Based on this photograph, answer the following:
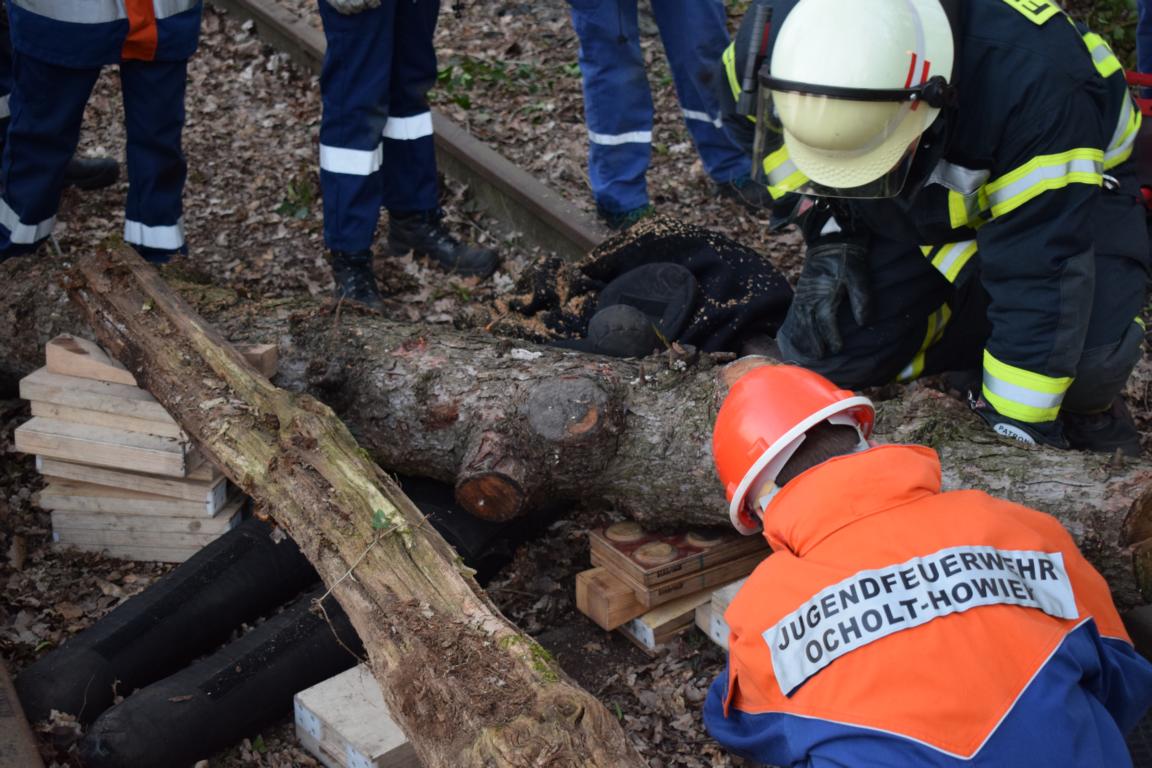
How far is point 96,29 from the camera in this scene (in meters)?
4.13

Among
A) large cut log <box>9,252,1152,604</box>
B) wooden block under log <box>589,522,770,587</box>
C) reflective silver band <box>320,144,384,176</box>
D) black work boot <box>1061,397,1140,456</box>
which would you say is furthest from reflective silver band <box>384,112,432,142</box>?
black work boot <box>1061,397,1140,456</box>

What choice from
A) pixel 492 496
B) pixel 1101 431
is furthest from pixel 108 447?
pixel 1101 431

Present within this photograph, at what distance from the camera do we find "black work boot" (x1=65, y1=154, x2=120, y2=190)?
5797 millimetres

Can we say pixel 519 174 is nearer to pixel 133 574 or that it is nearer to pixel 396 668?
pixel 133 574

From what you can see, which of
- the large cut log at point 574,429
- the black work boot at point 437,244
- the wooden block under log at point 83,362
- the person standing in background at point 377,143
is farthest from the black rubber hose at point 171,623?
the black work boot at point 437,244

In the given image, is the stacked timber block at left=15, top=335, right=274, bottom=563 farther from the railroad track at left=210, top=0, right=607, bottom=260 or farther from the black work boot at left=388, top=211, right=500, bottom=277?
the railroad track at left=210, top=0, right=607, bottom=260

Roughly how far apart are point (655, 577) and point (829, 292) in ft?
4.34


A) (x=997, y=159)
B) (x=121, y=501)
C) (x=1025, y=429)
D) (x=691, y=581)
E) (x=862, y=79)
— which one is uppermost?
(x=862, y=79)

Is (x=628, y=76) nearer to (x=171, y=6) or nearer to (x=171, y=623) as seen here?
(x=171, y=6)

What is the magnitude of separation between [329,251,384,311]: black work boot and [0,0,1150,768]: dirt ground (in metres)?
0.24

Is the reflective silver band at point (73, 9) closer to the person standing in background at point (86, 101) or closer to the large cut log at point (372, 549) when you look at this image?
the person standing in background at point (86, 101)

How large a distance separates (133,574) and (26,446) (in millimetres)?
570

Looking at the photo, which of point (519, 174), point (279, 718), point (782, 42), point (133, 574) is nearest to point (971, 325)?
point (782, 42)

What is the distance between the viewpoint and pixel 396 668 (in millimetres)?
2502
